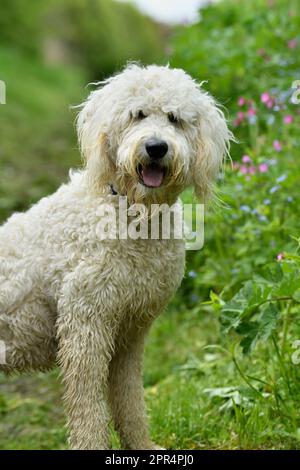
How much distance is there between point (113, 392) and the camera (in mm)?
3811

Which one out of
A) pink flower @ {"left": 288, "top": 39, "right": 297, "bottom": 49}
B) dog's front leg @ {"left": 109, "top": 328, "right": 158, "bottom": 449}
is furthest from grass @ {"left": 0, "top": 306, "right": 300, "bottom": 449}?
pink flower @ {"left": 288, "top": 39, "right": 297, "bottom": 49}

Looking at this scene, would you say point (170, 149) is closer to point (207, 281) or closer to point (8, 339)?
point (8, 339)

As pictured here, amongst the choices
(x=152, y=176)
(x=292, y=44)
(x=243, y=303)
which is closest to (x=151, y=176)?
(x=152, y=176)

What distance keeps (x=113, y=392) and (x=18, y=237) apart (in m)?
0.86

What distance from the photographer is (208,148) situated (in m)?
3.41

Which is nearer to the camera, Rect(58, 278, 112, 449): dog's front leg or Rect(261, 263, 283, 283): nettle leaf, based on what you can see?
Rect(58, 278, 112, 449): dog's front leg

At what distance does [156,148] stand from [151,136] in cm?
5

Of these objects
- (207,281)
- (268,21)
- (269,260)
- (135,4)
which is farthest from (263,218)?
(135,4)

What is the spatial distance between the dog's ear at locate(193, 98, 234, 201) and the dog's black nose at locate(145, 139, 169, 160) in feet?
0.86

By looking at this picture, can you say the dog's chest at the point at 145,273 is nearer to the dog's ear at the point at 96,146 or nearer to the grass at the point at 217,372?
the dog's ear at the point at 96,146

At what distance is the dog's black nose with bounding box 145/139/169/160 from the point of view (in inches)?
125

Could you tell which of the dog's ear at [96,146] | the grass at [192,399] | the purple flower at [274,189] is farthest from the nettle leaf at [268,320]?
the purple flower at [274,189]

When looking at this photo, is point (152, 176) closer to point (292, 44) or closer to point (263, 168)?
point (263, 168)

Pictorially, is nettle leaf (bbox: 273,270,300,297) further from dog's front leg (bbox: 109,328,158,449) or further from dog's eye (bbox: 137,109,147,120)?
dog's eye (bbox: 137,109,147,120)
